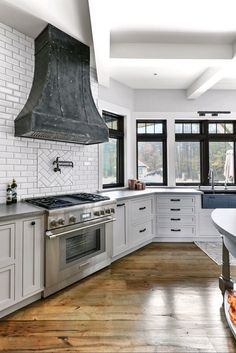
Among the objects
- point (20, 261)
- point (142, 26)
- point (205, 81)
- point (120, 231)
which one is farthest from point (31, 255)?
point (205, 81)

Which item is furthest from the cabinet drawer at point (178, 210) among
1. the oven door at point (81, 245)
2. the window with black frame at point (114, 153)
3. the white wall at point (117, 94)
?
the white wall at point (117, 94)

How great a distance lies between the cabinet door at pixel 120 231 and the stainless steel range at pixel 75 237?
172 mm

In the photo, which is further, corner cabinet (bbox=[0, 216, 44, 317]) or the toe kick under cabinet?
the toe kick under cabinet

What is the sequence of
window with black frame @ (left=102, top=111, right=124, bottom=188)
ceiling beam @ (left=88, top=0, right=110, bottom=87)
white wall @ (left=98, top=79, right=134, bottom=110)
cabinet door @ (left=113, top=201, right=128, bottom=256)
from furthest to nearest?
window with black frame @ (left=102, top=111, right=124, bottom=188)
white wall @ (left=98, top=79, right=134, bottom=110)
cabinet door @ (left=113, top=201, right=128, bottom=256)
ceiling beam @ (left=88, top=0, right=110, bottom=87)

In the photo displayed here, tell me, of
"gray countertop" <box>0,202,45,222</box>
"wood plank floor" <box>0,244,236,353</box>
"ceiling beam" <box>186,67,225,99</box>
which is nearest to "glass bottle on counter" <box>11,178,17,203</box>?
"gray countertop" <box>0,202,45,222</box>

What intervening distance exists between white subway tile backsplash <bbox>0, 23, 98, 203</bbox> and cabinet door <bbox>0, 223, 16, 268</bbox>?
670 millimetres

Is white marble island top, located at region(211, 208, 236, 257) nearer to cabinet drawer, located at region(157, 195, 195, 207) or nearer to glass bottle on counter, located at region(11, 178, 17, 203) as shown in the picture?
glass bottle on counter, located at region(11, 178, 17, 203)

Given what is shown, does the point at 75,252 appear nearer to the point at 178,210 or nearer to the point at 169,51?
the point at 178,210

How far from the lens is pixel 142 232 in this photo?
3.80 m

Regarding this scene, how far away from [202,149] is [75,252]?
3543mm

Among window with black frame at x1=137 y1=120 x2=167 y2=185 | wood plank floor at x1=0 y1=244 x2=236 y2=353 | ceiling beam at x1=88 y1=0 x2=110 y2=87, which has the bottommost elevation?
wood plank floor at x1=0 y1=244 x2=236 y2=353

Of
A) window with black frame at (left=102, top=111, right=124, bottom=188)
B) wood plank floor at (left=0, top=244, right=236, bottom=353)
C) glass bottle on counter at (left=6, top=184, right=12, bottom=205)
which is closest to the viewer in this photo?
wood plank floor at (left=0, top=244, right=236, bottom=353)

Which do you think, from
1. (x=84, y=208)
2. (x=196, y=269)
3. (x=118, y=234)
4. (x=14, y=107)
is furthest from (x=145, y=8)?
(x=196, y=269)

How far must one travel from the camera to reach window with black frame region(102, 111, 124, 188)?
4.27 meters
